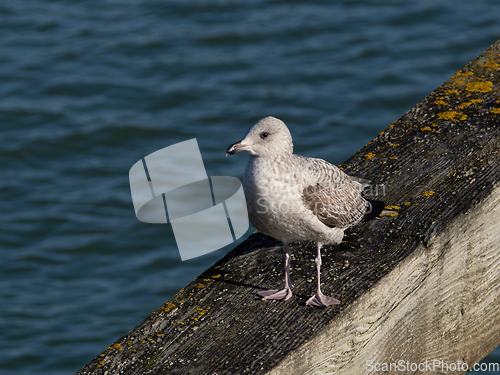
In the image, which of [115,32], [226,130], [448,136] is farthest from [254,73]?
[448,136]

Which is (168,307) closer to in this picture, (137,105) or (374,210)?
(374,210)

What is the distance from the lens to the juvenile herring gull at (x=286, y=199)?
3061 mm

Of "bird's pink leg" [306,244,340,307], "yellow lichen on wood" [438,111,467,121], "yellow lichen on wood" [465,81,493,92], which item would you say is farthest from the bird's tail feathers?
"yellow lichen on wood" [465,81,493,92]

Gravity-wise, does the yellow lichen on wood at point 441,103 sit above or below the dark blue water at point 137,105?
above

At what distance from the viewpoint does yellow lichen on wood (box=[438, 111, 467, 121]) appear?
3746mm

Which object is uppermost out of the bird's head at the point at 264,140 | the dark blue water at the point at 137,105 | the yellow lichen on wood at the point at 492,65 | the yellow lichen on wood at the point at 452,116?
the yellow lichen on wood at the point at 492,65

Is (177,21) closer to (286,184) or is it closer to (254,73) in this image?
(254,73)

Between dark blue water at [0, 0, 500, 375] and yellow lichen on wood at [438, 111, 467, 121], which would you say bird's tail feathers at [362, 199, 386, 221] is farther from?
dark blue water at [0, 0, 500, 375]

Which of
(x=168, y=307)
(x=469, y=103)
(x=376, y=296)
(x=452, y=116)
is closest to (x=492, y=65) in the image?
(x=469, y=103)

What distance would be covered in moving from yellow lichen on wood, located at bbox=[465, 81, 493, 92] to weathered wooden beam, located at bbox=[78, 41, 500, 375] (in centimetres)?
48

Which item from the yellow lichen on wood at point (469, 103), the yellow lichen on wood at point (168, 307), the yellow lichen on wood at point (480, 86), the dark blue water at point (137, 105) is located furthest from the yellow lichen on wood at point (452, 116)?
the dark blue water at point (137, 105)

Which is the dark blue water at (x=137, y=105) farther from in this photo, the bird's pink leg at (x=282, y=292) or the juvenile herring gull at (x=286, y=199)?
the bird's pink leg at (x=282, y=292)

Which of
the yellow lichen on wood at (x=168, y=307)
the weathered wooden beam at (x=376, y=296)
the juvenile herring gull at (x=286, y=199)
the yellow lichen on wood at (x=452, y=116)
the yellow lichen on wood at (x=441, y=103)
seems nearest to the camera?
the weathered wooden beam at (x=376, y=296)

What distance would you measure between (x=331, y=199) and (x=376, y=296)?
0.72 meters
